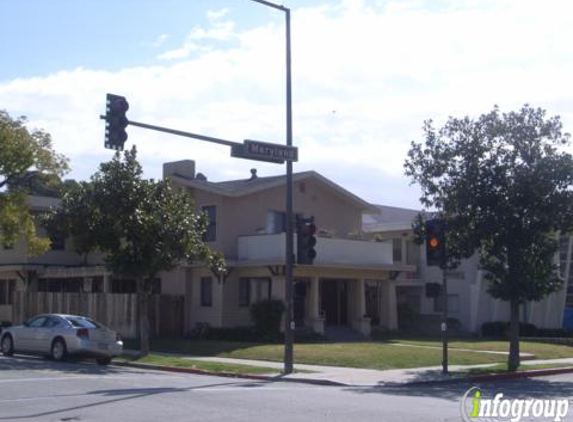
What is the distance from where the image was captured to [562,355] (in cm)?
3058

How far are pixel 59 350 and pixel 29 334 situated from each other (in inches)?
60.6

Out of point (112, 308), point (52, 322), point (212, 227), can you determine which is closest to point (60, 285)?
point (112, 308)

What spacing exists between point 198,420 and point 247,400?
117 inches

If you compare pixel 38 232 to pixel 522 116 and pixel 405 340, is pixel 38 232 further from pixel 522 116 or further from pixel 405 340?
pixel 522 116

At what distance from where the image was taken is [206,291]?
3678 centimetres

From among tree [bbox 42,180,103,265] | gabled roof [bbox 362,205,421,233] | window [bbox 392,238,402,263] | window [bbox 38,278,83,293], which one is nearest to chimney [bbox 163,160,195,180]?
window [bbox 38,278,83,293]

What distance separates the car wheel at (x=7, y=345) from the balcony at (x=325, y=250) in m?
11.1

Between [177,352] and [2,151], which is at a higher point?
[2,151]

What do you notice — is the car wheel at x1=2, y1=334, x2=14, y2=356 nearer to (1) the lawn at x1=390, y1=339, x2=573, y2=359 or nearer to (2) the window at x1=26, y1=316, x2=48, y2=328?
(2) the window at x1=26, y1=316, x2=48, y2=328

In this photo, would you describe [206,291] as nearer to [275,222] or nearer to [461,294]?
[275,222]

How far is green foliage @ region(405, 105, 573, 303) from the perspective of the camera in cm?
2400

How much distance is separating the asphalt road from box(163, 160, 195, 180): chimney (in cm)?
1675

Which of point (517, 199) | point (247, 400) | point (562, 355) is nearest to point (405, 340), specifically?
point (562, 355)

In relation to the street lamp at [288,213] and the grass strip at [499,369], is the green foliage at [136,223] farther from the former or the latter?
the grass strip at [499,369]
